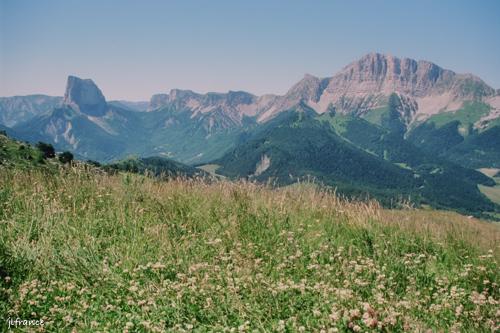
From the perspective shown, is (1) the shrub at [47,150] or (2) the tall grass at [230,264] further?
(1) the shrub at [47,150]

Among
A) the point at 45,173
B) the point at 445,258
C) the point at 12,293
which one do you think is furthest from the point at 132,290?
the point at 45,173

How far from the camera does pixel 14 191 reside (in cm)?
977

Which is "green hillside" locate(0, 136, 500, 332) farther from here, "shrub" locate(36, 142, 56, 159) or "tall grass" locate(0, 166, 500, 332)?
"shrub" locate(36, 142, 56, 159)

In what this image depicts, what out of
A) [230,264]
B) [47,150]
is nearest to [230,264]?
[230,264]

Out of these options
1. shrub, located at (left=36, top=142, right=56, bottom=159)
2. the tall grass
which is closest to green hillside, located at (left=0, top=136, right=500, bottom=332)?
the tall grass

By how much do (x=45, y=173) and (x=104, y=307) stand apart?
7710 millimetres

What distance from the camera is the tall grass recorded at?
5.20 metres

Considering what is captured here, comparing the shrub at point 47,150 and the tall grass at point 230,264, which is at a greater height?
the tall grass at point 230,264

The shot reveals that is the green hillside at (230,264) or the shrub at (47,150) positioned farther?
the shrub at (47,150)

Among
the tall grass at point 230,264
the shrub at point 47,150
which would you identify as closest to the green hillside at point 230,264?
the tall grass at point 230,264

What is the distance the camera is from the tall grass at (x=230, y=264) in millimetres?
5195

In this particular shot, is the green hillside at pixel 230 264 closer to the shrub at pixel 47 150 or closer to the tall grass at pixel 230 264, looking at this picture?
the tall grass at pixel 230 264

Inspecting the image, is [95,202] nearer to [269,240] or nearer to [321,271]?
[269,240]

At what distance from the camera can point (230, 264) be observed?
6262 mm
